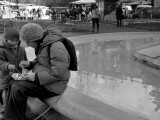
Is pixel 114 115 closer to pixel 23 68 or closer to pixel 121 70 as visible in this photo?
pixel 23 68

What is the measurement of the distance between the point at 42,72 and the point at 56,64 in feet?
0.68

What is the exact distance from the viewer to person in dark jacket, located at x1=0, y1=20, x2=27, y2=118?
4.20m

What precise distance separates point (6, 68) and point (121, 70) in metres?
3.42

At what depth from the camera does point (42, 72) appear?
12.2 ft

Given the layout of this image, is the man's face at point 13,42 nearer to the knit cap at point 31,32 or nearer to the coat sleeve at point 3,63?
the coat sleeve at point 3,63

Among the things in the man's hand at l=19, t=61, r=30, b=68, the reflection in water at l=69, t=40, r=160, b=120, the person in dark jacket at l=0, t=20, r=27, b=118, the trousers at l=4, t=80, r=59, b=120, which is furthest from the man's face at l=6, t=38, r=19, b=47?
the reflection in water at l=69, t=40, r=160, b=120

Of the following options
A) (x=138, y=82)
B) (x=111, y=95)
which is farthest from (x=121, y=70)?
(x=111, y=95)

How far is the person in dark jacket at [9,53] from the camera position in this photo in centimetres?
420

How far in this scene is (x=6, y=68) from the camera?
163 inches

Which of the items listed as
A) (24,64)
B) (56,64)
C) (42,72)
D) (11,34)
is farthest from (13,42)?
(56,64)

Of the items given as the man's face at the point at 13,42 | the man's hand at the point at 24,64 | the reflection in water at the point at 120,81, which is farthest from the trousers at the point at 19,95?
the reflection in water at the point at 120,81

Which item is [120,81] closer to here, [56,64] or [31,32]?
[56,64]

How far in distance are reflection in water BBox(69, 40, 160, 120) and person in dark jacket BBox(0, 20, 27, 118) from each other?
4.40ft

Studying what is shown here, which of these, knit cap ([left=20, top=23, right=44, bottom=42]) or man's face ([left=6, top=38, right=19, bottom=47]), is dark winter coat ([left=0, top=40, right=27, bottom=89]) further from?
knit cap ([left=20, top=23, right=44, bottom=42])
